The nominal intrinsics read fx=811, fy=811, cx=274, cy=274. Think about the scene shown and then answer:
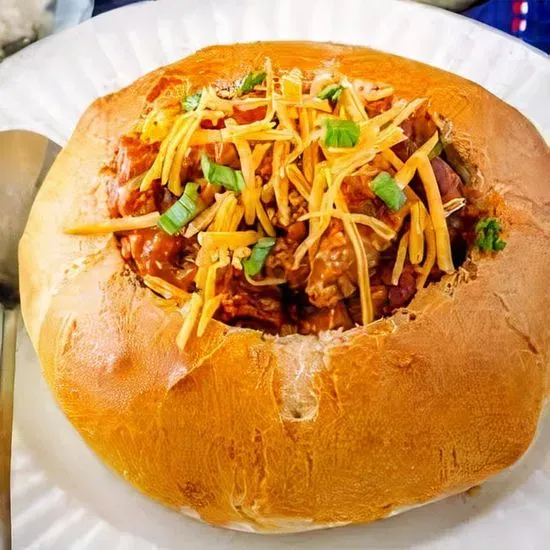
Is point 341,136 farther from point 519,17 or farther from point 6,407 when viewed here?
point 519,17

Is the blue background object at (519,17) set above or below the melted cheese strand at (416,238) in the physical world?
below

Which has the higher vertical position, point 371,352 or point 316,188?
point 316,188

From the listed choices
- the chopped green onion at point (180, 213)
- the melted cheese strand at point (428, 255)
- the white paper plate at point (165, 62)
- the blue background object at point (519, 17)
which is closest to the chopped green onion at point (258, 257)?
the chopped green onion at point (180, 213)

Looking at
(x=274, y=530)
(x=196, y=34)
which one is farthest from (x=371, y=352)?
(x=196, y=34)

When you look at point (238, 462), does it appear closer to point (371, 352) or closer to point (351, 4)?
point (371, 352)

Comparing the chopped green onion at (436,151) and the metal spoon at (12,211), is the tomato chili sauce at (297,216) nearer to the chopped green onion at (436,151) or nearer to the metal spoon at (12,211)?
the chopped green onion at (436,151)

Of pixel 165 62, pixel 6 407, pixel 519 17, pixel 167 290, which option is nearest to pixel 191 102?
pixel 167 290

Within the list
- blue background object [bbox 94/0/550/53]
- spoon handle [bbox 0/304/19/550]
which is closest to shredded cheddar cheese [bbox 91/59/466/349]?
spoon handle [bbox 0/304/19/550]

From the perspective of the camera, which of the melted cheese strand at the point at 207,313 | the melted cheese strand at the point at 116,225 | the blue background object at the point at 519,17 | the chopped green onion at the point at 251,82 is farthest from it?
the blue background object at the point at 519,17
